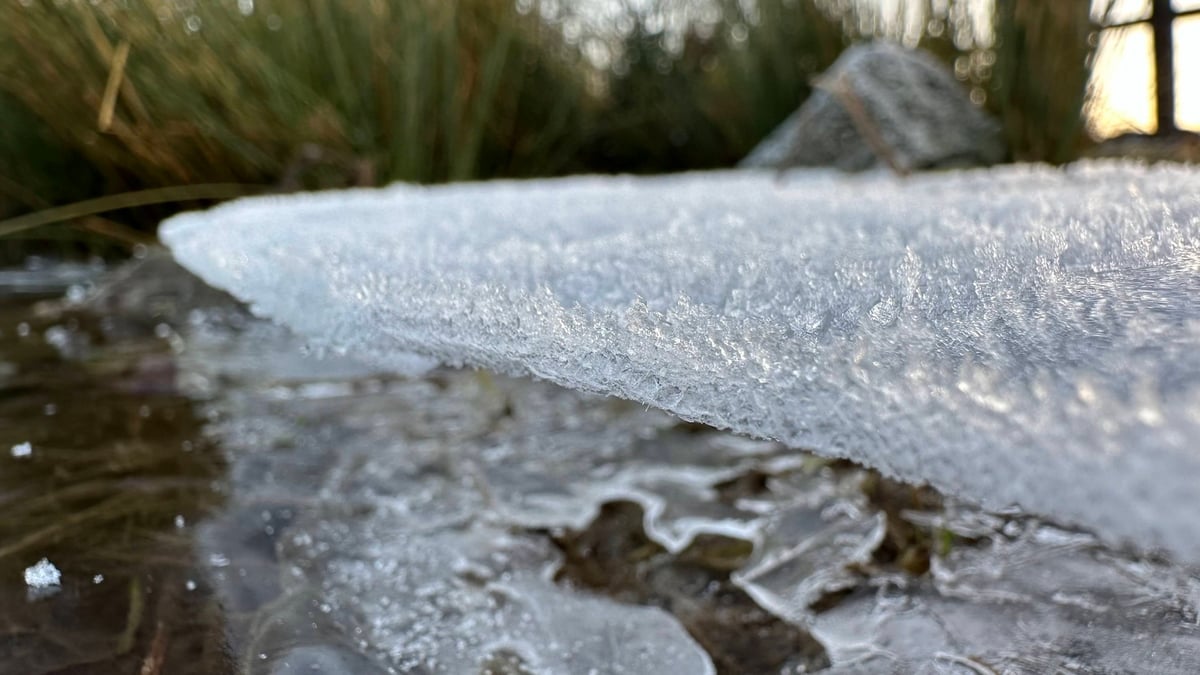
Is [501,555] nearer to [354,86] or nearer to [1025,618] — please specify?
[1025,618]

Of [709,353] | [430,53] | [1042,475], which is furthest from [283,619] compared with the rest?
[430,53]

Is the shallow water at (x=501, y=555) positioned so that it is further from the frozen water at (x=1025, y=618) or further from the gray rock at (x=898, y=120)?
the gray rock at (x=898, y=120)

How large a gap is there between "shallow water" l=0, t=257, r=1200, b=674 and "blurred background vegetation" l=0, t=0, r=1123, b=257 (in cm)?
106

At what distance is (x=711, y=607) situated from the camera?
711 millimetres

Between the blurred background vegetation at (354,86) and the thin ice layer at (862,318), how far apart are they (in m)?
1.27

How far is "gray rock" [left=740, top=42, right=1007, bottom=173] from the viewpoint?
209 cm

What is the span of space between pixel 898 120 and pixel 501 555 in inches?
65.2

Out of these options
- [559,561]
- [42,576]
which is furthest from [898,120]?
[42,576]

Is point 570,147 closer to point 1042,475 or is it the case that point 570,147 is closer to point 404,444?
point 404,444

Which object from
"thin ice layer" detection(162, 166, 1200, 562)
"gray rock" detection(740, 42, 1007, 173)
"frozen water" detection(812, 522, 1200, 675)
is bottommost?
"frozen water" detection(812, 522, 1200, 675)

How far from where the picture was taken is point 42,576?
68 centimetres

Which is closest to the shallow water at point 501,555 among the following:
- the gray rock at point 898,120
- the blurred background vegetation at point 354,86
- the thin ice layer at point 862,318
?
the thin ice layer at point 862,318

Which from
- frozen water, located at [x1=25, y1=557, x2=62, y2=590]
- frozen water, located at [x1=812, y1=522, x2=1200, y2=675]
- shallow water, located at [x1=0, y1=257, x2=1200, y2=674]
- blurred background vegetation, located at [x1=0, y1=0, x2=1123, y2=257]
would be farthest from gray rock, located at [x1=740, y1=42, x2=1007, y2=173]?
frozen water, located at [x1=25, y1=557, x2=62, y2=590]

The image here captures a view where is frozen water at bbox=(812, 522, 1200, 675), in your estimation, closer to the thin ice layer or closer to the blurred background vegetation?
the thin ice layer
